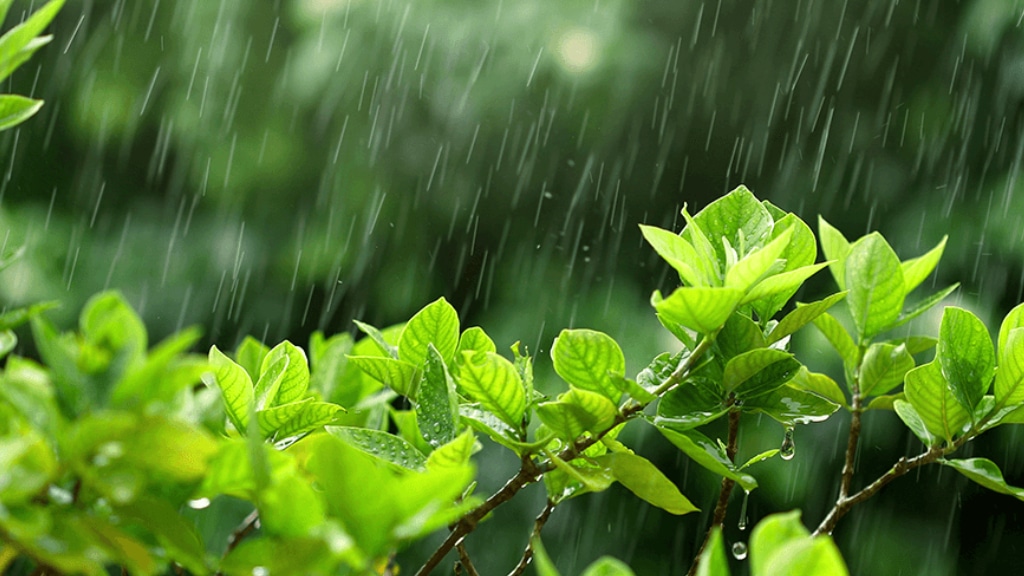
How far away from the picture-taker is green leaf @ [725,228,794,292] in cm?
47

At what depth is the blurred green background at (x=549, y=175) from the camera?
7.50ft

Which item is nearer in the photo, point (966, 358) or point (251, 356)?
point (966, 358)

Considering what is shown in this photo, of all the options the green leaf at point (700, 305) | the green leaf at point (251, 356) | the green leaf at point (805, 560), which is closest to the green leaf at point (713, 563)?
the green leaf at point (805, 560)

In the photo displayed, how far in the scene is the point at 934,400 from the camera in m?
0.61

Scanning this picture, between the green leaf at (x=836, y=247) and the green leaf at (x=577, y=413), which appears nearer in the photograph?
the green leaf at (x=577, y=413)

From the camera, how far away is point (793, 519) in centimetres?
36

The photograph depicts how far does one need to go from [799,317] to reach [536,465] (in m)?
0.19

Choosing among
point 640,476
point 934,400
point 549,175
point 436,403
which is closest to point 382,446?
point 436,403

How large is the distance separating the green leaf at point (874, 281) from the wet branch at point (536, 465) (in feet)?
0.54

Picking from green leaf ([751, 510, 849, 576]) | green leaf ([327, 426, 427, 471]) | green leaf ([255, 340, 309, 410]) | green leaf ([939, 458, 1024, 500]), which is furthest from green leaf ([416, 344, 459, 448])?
green leaf ([939, 458, 1024, 500])

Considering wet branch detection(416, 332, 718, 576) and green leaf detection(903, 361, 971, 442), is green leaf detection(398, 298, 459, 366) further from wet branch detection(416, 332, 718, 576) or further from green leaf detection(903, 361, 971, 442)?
green leaf detection(903, 361, 971, 442)

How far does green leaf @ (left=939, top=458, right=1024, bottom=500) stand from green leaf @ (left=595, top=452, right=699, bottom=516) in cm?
20

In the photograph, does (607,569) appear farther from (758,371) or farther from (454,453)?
(758,371)

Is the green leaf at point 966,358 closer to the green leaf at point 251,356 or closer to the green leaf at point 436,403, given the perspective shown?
the green leaf at point 436,403
